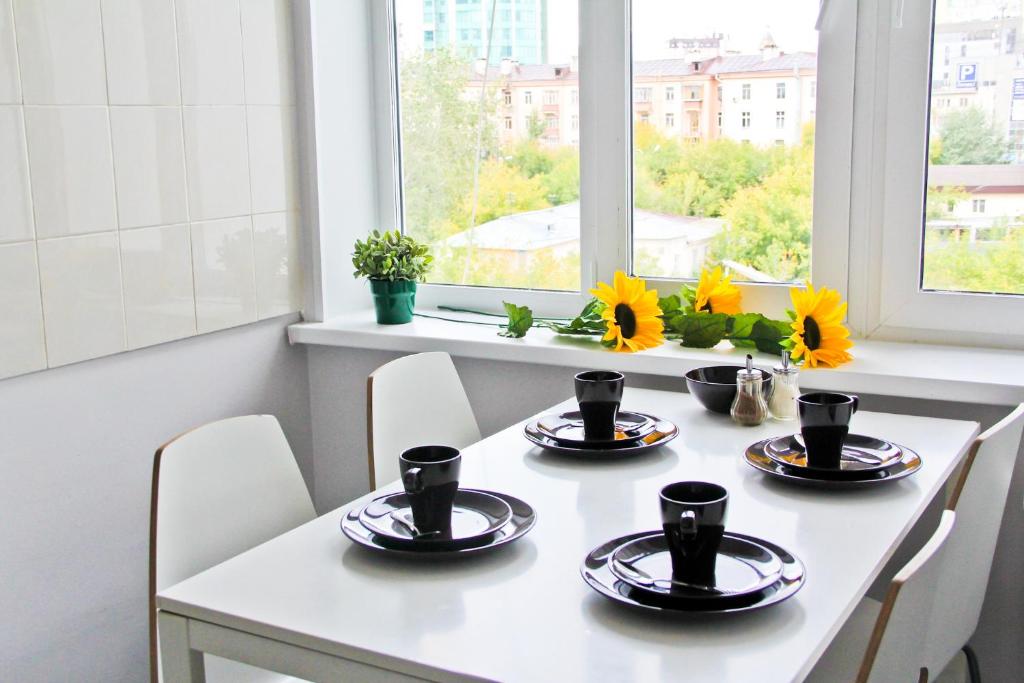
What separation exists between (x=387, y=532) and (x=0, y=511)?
0.97 metres

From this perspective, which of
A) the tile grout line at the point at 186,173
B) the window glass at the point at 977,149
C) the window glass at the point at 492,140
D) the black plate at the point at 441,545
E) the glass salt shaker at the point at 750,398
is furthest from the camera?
the window glass at the point at 492,140

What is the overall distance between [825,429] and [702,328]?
2.25ft

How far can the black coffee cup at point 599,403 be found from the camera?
65.2 inches

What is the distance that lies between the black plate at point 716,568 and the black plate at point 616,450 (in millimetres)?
366

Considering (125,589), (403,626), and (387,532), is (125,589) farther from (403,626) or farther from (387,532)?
(403,626)

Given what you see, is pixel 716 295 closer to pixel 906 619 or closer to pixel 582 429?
pixel 582 429

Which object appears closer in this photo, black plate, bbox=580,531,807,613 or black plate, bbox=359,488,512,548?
black plate, bbox=580,531,807,613

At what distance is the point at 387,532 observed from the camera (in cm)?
132

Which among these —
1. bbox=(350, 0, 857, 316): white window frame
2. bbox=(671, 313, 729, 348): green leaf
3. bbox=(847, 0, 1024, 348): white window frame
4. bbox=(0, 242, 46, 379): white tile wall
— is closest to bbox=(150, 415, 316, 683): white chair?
bbox=(0, 242, 46, 379): white tile wall

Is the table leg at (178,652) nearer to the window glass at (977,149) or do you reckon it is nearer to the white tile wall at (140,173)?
the white tile wall at (140,173)

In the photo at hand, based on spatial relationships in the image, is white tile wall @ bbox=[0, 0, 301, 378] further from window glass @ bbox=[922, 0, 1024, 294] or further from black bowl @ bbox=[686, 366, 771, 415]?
window glass @ bbox=[922, 0, 1024, 294]

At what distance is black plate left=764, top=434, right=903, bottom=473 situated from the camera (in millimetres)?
1526

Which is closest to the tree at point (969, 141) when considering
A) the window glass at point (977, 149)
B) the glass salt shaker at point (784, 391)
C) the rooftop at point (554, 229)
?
the window glass at point (977, 149)

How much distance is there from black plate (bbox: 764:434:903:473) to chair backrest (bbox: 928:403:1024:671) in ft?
0.44
